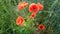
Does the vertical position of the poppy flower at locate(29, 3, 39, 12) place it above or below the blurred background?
above

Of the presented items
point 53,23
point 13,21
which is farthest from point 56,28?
point 13,21

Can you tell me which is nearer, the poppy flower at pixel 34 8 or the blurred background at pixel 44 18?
the poppy flower at pixel 34 8

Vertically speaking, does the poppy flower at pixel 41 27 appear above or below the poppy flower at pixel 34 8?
below

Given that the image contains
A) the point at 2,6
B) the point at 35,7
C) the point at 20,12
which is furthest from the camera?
the point at 2,6

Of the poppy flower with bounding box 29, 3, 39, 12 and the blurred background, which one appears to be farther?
the blurred background

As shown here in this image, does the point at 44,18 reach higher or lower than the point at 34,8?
lower

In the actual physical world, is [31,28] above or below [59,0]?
below

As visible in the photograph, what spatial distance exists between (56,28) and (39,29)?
17 centimetres

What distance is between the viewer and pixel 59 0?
1.52m

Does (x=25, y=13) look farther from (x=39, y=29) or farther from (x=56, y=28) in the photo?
(x=56, y=28)

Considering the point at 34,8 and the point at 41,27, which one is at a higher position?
the point at 34,8

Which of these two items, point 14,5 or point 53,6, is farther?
point 14,5

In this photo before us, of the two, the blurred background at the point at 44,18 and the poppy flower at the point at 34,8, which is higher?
the poppy flower at the point at 34,8

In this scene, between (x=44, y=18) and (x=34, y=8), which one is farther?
(x=44, y=18)
